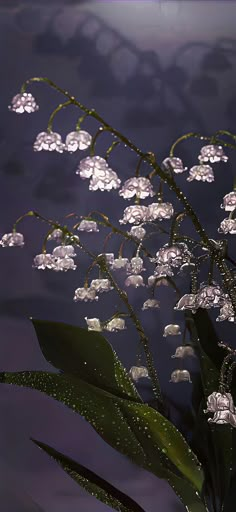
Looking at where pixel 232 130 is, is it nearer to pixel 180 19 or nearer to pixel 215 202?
pixel 215 202

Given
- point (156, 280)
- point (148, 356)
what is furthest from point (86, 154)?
point (148, 356)

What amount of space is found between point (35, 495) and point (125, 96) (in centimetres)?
84

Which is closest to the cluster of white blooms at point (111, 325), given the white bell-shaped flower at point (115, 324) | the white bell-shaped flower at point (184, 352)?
the white bell-shaped flower at point (115, 324)

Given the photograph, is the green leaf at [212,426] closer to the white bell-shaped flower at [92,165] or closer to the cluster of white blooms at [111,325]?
the cluster of white blooms at [111,325]

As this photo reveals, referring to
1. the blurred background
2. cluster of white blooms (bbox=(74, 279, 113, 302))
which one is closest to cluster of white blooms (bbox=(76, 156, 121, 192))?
cluster of white blooms (bbox=(74, 279, 113, 302))

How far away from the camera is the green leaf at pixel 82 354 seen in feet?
3.76

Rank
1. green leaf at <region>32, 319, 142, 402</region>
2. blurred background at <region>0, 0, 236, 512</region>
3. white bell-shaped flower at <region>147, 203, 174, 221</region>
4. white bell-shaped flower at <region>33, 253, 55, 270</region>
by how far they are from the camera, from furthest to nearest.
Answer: blurred background at <region>0, 0, 236, 512</region>, white bell-shaped flower at <region>33, 253, 55, 270</region>, green leaf at <region>32, 319, 142, 402</region>, white bell-shaped flower at <region>147, 203, 174, 221</region>

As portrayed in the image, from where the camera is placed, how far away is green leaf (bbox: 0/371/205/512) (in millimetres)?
1076

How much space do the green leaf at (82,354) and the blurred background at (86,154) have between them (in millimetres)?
403

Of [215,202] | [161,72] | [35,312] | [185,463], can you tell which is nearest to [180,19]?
[161,72]

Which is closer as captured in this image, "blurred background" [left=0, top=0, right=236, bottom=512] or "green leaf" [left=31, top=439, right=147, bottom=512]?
"green leaf" [left=31, top=439, right=147, bottom=512]

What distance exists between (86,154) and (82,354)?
59 cm

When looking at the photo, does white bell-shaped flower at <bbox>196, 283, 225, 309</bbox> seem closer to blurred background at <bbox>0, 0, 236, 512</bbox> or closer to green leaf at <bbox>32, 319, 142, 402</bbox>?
green leaf at <bbox>32, 319, 142, 402</bbox>

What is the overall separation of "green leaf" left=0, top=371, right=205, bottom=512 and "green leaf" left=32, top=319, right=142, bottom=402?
44 millimetres
